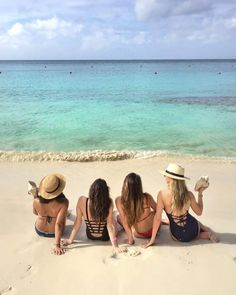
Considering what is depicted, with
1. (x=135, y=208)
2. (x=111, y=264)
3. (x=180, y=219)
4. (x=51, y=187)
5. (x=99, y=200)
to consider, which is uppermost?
(x=51, y=187)

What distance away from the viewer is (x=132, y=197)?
4379 millimetres

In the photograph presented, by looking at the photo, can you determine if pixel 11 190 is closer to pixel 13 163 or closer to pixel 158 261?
pixel 13 163

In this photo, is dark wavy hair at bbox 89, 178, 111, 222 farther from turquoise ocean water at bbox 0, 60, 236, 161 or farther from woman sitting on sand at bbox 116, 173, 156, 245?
turquoise ocean water at bbox 0, 60, 236, 161

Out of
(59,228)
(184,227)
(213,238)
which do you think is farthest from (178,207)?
(59,228)

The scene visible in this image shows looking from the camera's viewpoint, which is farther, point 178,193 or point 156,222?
point 156,222

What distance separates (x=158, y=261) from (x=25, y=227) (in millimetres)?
2154

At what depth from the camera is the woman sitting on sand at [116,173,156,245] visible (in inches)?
171

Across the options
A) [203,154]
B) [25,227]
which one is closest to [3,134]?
[203,154]

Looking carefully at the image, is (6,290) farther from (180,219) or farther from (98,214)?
(180,219)

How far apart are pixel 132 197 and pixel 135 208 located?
17 centimetres

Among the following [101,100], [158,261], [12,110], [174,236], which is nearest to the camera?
[158,261]

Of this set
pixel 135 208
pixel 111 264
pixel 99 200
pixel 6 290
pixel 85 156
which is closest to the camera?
pixel 6 290

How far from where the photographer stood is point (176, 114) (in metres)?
16.9

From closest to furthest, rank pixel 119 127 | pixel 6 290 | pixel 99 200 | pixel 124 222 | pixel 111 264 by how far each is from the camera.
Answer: pixel 6 290 < pixel 111 264 < pixel 99 200 < pixel 124 222 < pixel 119 127
